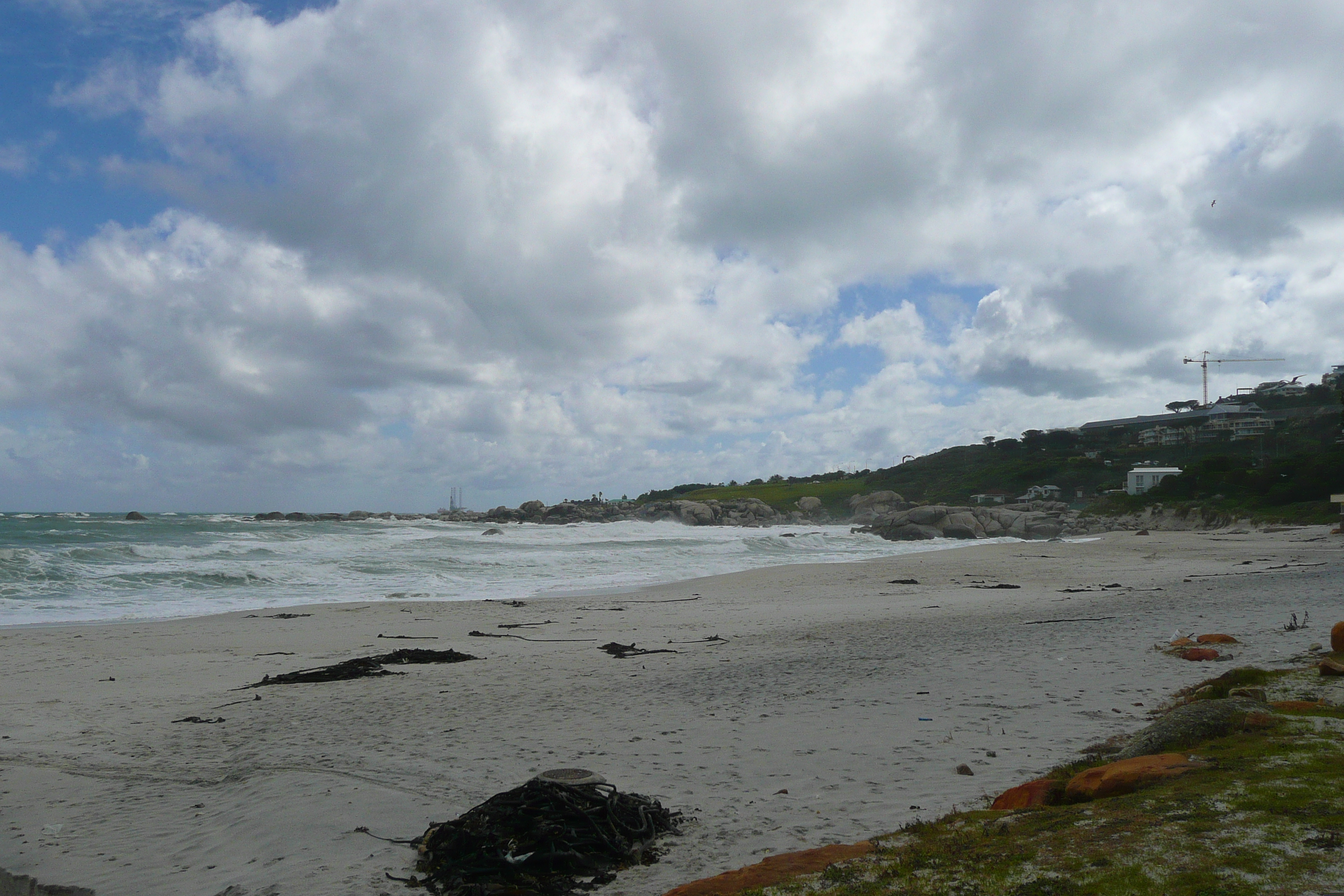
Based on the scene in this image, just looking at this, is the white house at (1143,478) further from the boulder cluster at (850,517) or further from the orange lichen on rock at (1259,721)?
the orange lichen on rock at (1259,721)

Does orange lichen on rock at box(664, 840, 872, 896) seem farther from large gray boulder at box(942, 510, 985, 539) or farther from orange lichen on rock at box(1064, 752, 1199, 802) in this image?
large gray boulder at box(942, 510, 985, 539)

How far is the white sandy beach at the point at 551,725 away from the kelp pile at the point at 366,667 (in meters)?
0.37

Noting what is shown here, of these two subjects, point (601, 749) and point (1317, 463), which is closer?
point (601, 749)

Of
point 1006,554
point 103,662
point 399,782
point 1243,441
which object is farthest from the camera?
point 1243,441

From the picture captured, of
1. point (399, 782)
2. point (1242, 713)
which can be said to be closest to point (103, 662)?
point (399, 782)

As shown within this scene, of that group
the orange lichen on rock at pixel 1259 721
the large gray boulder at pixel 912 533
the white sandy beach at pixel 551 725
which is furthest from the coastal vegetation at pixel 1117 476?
→ the orange lichen on rock at pixel 1259 721

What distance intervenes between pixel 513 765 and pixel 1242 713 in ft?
17.2

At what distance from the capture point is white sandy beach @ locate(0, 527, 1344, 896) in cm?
464

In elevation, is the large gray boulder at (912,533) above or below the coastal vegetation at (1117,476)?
below

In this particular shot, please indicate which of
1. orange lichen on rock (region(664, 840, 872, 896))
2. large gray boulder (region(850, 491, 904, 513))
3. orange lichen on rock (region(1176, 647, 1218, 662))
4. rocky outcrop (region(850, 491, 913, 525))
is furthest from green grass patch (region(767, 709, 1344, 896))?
large gray boulder (region(850, 491, 904, 513))

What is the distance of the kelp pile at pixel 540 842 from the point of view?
397 centimetres

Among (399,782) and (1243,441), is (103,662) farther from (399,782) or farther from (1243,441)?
(1243,441)

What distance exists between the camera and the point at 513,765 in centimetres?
605

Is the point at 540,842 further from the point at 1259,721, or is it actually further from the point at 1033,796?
the point at 1259,721
